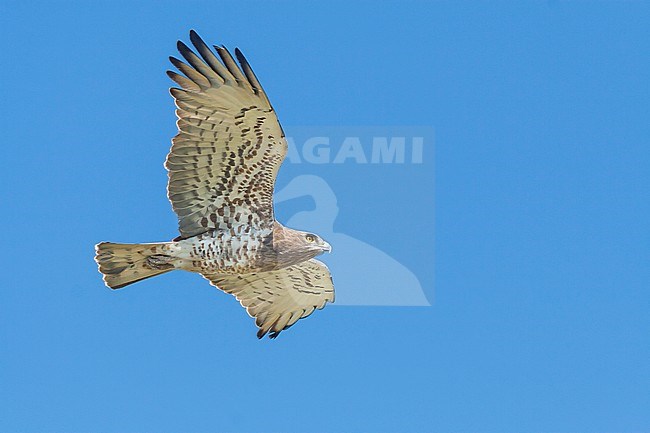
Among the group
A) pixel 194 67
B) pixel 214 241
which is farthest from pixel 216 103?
pixel 214 241

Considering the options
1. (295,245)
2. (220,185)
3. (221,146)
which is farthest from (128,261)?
(295,245)

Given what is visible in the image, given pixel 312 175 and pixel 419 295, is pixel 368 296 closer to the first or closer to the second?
pixel 419 295

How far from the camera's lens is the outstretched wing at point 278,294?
1636cm

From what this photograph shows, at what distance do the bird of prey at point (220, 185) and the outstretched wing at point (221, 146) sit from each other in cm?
1

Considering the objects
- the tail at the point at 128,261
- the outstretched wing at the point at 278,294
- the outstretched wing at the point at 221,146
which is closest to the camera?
the outstretched wing at the point at 221,146

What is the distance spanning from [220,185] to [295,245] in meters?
1.13

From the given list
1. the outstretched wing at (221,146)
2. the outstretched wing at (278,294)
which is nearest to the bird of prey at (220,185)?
the outstretched wing at (221,146)

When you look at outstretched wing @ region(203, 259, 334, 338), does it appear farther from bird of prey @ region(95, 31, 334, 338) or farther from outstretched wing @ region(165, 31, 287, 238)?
outstretched wing @ region(165, 31, 287, 238)

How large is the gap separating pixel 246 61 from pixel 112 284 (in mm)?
3136

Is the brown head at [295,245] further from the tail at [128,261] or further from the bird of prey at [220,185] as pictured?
the tail at [128,261]

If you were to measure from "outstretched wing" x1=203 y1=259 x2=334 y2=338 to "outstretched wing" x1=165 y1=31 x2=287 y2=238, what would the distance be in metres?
1.39

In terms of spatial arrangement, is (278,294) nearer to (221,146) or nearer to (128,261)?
(128,261)

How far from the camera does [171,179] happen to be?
14.7 metres

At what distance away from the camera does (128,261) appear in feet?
49.0
